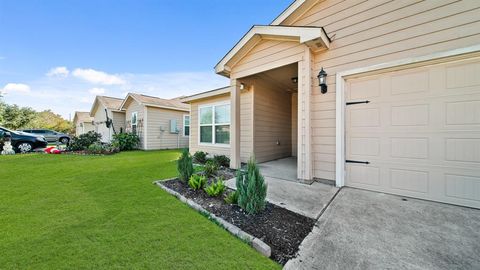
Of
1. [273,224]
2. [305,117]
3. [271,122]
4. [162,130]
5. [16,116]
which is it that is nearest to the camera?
[273,224]

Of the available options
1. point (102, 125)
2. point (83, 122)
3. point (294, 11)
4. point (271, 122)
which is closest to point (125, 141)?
point (102, 125)

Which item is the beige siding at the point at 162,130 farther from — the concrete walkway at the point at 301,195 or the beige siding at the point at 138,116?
the concrete walkway at the point at 301,195

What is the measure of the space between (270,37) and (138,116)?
425 inches

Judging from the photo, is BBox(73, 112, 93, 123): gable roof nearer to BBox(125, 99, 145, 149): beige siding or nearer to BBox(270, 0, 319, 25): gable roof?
BBox(125, 99, 145, 149): beige siding

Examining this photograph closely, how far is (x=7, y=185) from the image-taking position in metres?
3.86

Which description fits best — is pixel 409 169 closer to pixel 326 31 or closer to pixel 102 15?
pixel 326 31

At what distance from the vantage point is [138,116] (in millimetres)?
11977

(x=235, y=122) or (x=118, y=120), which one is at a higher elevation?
(x=118, y=120)

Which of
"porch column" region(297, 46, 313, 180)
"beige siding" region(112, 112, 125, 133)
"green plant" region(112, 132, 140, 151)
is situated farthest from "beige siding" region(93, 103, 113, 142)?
"porch column" region(297, 46, 313, 180)

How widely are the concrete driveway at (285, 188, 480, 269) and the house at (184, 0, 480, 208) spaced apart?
2.10 ft

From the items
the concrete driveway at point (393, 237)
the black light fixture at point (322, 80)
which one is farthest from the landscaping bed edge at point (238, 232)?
the black light fixture at point (322, 80)

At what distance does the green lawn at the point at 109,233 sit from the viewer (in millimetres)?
1660

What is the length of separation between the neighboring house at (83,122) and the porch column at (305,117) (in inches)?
873

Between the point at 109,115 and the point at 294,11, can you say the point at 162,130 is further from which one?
the point at 294,11
